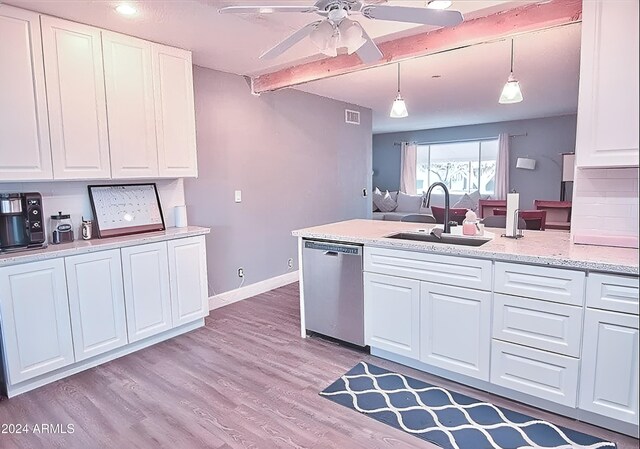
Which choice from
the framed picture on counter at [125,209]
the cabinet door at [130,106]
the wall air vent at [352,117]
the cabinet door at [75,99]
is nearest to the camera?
the cabinet door at [75,99]

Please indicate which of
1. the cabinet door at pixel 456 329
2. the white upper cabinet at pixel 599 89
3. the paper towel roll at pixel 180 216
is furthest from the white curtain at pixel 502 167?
the paper towel roll at pixel 180 216

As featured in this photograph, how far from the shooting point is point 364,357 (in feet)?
9.41

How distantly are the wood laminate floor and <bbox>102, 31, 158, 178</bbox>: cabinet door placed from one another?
147 centimetres

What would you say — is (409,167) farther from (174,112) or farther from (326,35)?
(326,35)

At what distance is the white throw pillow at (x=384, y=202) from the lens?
336 inches

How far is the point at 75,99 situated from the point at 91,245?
104 centimetres

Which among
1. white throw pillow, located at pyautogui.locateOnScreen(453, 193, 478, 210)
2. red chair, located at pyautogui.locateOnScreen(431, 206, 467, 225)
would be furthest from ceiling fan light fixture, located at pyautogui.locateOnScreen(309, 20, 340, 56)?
white throw pillow, located at pyautogui.locateOnScreen(453, 193, 478, 210)

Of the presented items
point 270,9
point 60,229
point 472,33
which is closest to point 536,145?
point 472,33

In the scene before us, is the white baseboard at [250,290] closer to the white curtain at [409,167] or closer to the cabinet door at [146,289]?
the cabinet door at [146,289]

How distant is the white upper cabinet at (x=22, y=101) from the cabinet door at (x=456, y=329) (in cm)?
269

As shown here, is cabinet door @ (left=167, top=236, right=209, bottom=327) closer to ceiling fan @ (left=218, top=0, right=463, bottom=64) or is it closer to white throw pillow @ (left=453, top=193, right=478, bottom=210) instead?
ceiling fan @ (left=218, top=0, right=463, bottom=64)

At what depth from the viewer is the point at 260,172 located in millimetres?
4426

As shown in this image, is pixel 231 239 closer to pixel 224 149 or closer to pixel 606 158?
pixel 224 149

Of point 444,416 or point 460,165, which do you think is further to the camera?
point 460,165
